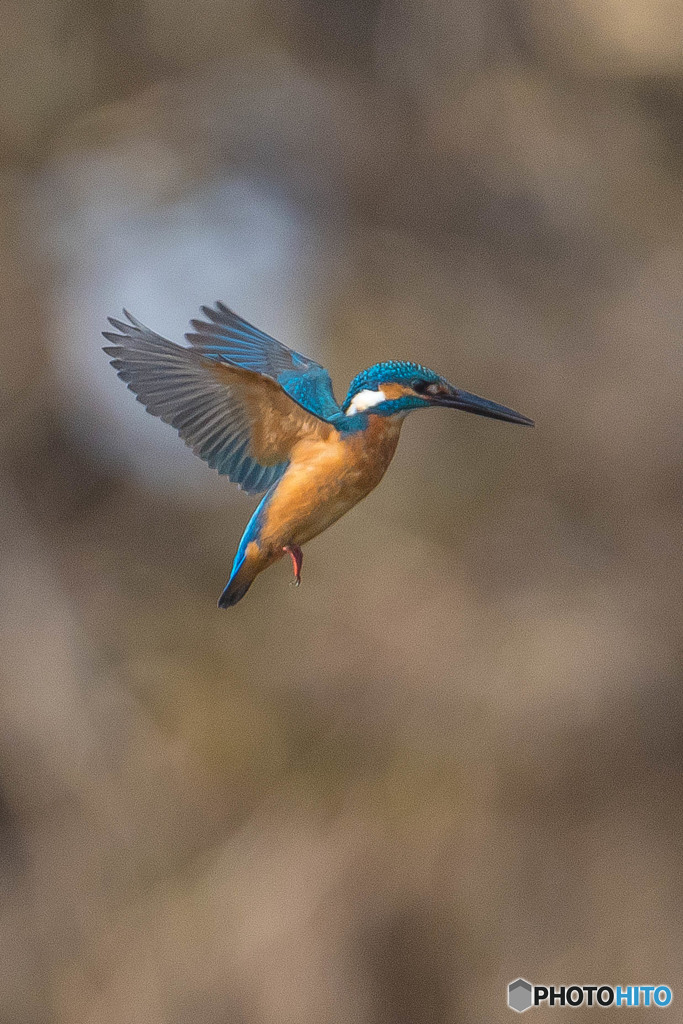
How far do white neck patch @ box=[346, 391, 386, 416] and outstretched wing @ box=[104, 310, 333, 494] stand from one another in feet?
0.11

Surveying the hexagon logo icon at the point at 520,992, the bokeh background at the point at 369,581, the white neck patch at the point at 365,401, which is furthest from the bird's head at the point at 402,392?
the hexagon logo icon at the point at 520,992

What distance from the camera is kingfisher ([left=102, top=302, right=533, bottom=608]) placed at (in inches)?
15.6

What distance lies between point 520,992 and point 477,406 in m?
3.83

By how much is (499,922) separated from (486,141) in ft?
9.32

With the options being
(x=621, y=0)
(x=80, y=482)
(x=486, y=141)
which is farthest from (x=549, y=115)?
(x=80, y=482)

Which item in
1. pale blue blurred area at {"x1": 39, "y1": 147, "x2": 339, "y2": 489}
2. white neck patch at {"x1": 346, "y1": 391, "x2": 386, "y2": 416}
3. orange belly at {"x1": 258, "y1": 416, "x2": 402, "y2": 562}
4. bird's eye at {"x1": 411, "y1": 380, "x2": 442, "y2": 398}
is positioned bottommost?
orange belly at {"x1": 258, "y1": 416, "x2": 402, "y2": 562}

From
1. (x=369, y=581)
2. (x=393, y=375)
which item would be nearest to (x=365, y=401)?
(x=393, y=375)

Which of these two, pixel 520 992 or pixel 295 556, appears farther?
pixel 520 992

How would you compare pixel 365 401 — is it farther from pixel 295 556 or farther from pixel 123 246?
pixel 123 246

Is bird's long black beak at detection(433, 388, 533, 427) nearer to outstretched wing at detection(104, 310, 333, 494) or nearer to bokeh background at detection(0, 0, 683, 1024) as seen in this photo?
outstretched wing at detection(104, 310, 333, 494)

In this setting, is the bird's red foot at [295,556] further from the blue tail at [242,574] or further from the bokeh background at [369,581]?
the bokeh background at [369,581]

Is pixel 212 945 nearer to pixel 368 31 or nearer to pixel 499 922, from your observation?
pixel 499 922

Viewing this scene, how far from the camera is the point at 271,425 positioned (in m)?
0.43

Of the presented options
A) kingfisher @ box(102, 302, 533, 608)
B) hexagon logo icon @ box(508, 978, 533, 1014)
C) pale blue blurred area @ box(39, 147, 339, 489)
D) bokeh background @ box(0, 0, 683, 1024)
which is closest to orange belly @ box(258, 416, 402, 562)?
kingfisher @ box(102, 302, 533, 608)
